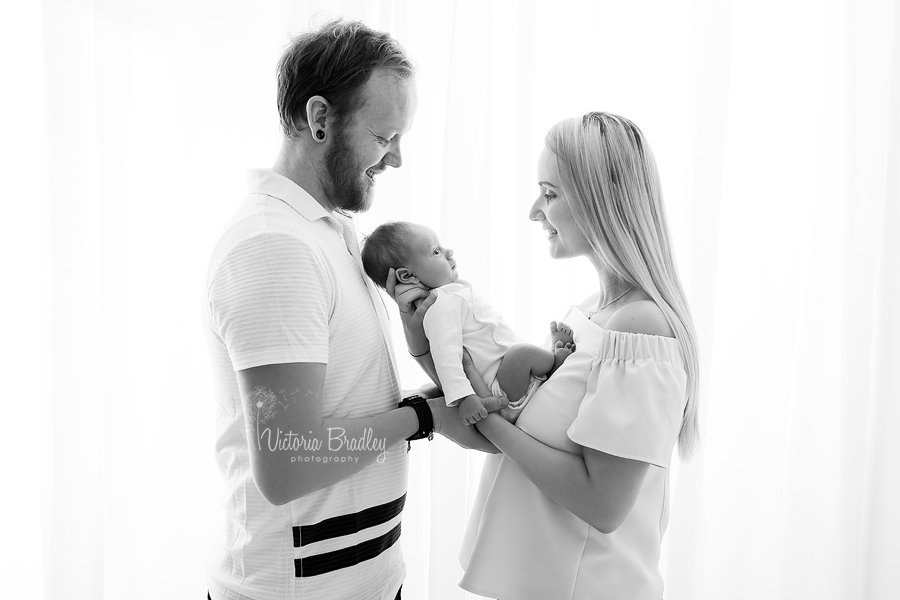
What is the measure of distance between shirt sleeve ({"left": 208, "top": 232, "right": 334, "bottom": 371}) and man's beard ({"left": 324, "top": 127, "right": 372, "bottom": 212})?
0.78 ft

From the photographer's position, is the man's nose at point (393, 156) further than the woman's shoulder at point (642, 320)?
Yes

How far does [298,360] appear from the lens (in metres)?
1.00

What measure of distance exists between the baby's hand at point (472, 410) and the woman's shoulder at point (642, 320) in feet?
0.96

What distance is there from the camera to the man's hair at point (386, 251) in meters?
1.36

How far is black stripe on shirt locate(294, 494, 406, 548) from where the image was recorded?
1133 millimetres

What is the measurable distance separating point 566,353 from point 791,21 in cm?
127

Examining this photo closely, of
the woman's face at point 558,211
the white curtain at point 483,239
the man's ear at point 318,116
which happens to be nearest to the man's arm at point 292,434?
the man's ear at point 318,116

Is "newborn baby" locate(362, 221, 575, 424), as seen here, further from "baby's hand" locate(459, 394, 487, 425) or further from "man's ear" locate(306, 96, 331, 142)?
"man's ear" locate(306, 96, 331, 142)

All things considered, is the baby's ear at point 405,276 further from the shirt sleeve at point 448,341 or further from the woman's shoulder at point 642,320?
the woman's shoulder at point 642,320

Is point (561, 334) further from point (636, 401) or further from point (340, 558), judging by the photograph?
point (340, 558)

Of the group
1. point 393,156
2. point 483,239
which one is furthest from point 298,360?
point 483,239

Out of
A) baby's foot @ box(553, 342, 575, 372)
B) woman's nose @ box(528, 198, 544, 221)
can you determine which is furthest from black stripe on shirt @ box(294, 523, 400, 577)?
woman's nose @ box(528, 198, 544, 221)

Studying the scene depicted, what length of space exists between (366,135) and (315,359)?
0.47 metres

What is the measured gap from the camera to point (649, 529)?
4.16 feet
